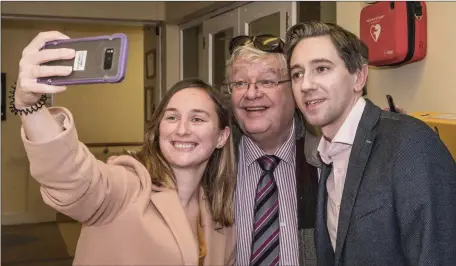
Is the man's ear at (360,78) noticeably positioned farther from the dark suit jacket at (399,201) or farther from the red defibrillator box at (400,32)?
the red defibrillator box at (400,32)

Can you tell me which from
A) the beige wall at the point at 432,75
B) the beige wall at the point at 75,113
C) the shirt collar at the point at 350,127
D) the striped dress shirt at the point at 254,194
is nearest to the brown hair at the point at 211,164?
the striped dress shirt at the point at 254,194

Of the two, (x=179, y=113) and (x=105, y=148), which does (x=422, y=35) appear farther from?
(x=105, y=148)

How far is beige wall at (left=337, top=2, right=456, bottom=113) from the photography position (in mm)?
2160

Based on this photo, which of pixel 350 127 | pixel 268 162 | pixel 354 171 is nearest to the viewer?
pixel 354 171

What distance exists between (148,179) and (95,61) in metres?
0.52

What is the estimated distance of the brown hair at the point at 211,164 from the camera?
1571 mm

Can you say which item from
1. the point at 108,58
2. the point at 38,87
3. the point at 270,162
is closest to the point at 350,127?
the point at 270,162

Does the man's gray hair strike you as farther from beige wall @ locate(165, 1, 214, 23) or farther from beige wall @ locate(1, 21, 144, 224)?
beige wall @ locate(1, 21, 144, 224)

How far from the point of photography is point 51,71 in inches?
39.9

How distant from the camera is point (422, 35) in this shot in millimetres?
2248

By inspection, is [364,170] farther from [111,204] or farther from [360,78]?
[111,204]

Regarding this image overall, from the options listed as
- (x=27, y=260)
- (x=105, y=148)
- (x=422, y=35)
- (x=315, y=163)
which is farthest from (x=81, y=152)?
(x=105, y=148)

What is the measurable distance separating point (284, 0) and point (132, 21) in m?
2.49

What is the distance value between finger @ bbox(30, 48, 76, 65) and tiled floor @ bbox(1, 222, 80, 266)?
401 centimetres
